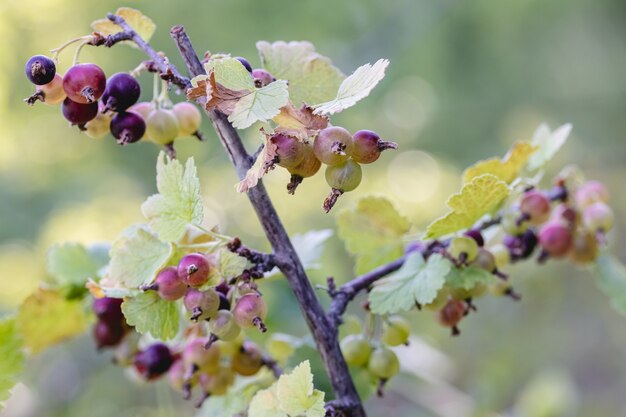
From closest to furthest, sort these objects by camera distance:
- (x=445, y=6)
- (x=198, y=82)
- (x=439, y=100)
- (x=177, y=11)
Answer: (x=198, y=82) < (x=177, y=11) < (x=445, y=6) < (x=439, y=100)

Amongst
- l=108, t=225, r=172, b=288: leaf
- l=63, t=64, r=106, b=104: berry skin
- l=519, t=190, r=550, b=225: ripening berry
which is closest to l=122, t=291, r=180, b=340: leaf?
l=108, t=225, r=172, b=288: leaf

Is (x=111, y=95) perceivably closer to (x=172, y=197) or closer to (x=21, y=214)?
(x=172, y=197)

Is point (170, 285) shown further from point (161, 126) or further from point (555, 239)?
point (555, 239)

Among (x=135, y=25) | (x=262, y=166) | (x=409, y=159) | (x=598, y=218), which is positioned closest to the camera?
(x=262, y=166)

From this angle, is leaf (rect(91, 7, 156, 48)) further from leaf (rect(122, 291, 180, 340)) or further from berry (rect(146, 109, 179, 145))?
leaf (rect(122, 291, 180, 340))

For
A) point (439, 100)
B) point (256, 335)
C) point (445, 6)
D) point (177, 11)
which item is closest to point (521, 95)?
point (439, 100)

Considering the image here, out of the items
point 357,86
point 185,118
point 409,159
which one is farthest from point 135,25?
point 409,159
